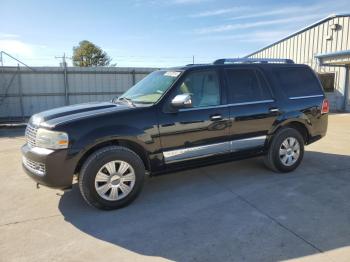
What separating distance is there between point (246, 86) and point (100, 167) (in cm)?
272

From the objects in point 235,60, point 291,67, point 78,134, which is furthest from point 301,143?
point 78,134

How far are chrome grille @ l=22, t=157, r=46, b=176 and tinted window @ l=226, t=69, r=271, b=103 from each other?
2.90 m

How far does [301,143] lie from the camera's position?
5.59 m

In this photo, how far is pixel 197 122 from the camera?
14.8 ft

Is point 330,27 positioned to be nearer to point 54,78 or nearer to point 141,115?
point 54,78

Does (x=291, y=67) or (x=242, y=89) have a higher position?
(x=291, y=67)

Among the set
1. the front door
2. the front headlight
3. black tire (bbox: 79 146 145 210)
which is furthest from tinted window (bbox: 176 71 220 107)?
the front headlight

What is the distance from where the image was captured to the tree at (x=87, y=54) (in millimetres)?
46875

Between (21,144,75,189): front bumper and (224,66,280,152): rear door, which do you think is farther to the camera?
(224,66,280,152): rear door

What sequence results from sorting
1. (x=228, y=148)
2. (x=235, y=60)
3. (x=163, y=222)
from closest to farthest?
(x=163, y=222)
(x=228, y=148)
(x=235, y=60)

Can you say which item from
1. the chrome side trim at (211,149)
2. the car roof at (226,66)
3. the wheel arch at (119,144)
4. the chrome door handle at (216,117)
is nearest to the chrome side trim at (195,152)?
the chrome side trim at (211,149)

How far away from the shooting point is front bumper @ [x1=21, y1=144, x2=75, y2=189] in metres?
3.74

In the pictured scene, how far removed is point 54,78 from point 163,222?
12.5 meters

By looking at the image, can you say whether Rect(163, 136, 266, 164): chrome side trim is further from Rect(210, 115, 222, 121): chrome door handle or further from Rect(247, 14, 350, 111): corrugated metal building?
Rect(247, 14, 350, 111): corrugated metal building
